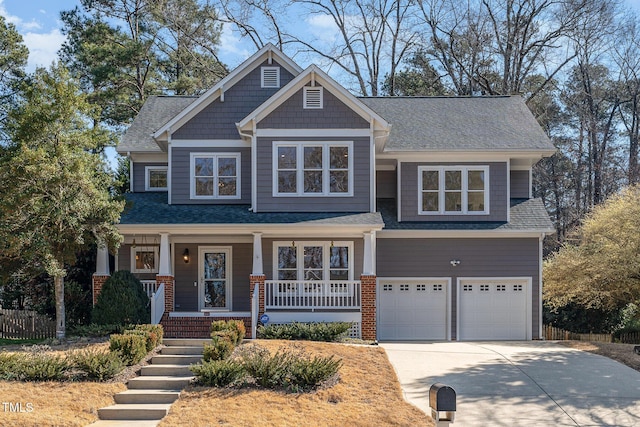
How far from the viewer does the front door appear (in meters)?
20.7

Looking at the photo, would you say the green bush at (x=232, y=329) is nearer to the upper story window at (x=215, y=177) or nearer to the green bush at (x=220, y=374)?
the green bush at (x=220, y=374)

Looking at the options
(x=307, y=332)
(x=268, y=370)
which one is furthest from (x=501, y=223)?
(x=268, y=370)

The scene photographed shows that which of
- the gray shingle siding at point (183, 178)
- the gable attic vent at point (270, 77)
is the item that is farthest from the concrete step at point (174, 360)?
the gable attic vent at point (270, 77)

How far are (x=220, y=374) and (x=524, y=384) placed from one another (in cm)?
631

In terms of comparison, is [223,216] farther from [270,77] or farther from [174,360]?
[174,360]

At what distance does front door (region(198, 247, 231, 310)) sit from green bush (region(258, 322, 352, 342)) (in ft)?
12.9

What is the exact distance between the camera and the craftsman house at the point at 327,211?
19484mm

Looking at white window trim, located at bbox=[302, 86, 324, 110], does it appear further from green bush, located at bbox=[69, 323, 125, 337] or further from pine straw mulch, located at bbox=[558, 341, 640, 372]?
pine straw mulch, located at bbox=[558, 341, 640, 372]

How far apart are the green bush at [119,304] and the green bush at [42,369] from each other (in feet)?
14.6

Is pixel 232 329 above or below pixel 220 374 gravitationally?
above

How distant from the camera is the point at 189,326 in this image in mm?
18344

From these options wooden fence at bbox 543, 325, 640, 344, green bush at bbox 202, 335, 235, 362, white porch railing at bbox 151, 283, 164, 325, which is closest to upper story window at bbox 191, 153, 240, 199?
white porch railing at bbox 151, 283, 164, 325

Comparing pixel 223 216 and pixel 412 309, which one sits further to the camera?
pixel 412 309

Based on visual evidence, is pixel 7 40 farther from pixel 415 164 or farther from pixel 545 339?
pixel 545 339
